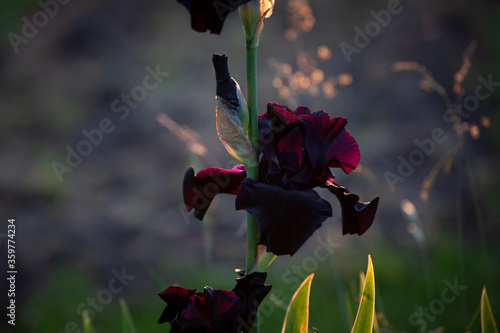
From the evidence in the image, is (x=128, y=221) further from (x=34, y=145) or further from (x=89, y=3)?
(x=89, y=3)

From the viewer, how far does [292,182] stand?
725 mm

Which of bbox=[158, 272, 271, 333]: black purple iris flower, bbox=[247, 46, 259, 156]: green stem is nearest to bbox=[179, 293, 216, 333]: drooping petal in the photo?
bbox=[158, 272, 271, 333]: black purple iris flower

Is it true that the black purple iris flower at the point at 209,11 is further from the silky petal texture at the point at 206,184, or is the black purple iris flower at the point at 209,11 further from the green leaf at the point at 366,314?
the green leaf at the point at 366,314

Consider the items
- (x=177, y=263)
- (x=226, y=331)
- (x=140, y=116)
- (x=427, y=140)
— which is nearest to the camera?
(x=226, y=331)

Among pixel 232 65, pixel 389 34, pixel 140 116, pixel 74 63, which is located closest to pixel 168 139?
pixel 140 116

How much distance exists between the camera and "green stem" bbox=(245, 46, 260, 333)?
0.72 meters

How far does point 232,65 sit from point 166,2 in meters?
1.22

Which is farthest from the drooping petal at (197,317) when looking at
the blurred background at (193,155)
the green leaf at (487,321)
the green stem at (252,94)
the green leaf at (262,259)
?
the blurred background at (193,155)

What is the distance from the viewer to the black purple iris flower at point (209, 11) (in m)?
0.64

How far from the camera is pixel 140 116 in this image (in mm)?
4066

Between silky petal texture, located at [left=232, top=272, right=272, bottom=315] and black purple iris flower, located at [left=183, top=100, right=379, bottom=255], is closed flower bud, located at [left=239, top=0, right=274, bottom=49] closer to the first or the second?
black purple iris flower, located at [left=183, top=100, right=379, bottom=255]

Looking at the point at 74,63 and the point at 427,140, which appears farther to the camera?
the point at 74,63

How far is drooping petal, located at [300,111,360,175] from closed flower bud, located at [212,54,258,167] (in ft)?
0.34

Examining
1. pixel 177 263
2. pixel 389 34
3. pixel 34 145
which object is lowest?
pixel 177 263
